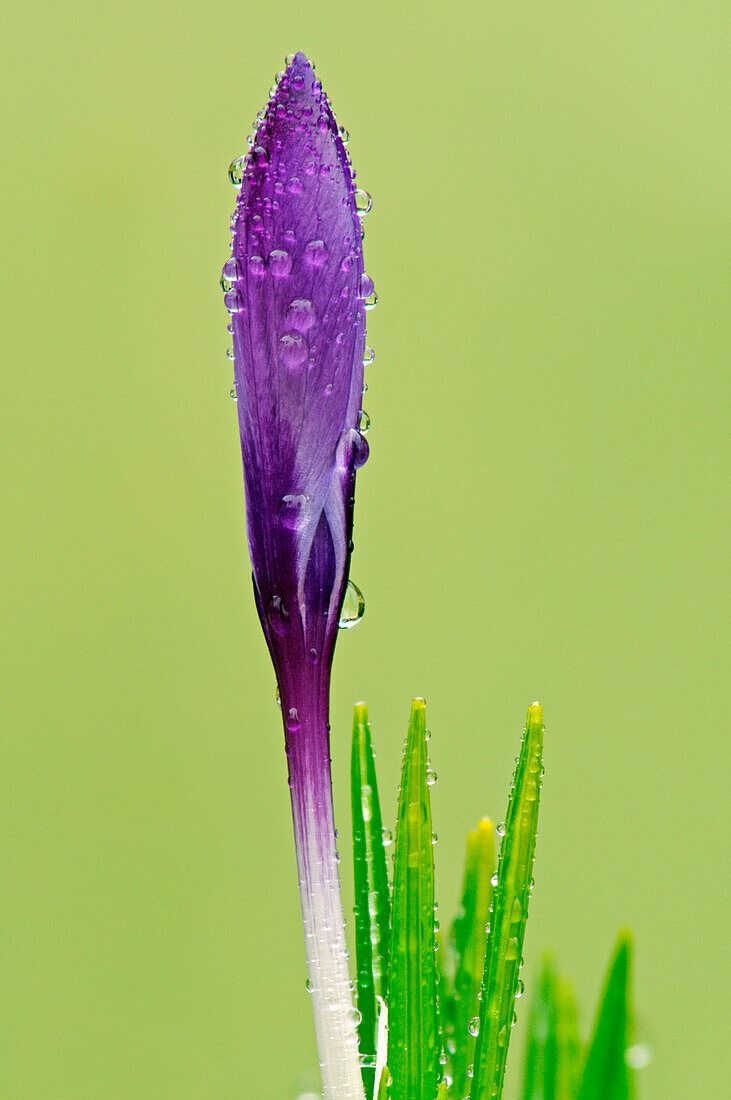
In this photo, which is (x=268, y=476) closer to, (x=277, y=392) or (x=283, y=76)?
(x=277, y=392)

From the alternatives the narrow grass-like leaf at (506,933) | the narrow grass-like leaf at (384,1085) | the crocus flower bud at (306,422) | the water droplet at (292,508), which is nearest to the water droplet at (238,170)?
the crocus flower bud at (306,422)

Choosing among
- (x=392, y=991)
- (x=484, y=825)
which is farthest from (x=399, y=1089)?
(x=484, y=825)

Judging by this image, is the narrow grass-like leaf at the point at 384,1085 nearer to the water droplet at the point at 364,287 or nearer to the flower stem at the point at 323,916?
the flower stem at the point at 323,916

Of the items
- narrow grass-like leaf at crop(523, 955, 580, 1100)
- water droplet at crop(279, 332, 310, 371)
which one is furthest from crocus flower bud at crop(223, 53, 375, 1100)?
narrow grass-like leaf at crop(523, 955, 580, 1100)

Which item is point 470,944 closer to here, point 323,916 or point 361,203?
point 323,916

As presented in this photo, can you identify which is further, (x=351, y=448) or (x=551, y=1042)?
(x=551, y=1042)

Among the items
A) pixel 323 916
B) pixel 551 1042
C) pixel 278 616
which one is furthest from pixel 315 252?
pixel 551 1042
